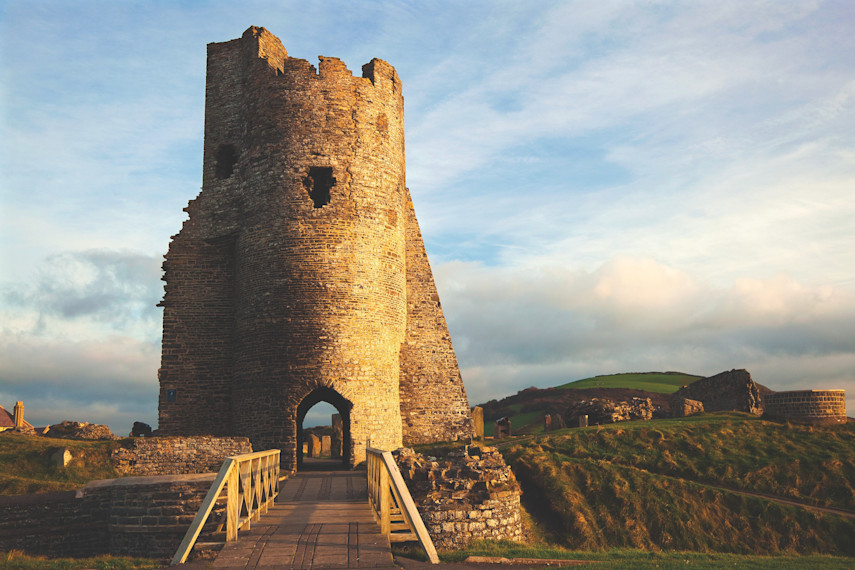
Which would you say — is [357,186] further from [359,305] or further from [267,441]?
[267,441]

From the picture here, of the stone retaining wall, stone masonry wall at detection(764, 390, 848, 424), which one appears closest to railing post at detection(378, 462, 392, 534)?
the stone retaining wall

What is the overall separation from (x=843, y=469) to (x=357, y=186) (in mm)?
17048

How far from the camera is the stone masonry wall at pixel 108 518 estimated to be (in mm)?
13414

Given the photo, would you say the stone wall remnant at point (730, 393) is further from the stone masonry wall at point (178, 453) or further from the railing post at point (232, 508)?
the railing post at point (232, 508)

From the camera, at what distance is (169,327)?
25984mm

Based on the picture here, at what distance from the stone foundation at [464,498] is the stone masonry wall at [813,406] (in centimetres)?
1481

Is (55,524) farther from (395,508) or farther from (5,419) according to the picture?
(5,419)

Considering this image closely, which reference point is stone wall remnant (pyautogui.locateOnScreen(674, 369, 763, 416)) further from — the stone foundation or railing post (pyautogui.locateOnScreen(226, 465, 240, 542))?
railing post (pyautogui.locateOnScreen(226, 465, 240, 542))

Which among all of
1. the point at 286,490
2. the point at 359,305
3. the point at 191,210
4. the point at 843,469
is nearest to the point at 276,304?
the point at 359,305

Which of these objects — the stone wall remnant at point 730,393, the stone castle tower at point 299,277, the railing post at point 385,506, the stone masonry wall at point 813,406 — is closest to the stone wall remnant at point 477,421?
the stone castle tower at point 299,277

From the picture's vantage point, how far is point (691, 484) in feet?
63.0

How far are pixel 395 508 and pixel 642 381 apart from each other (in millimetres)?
44046

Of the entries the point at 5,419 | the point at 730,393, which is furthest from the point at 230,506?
the point at 5,419

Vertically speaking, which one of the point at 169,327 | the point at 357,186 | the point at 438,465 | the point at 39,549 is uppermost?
the point at 357,186
